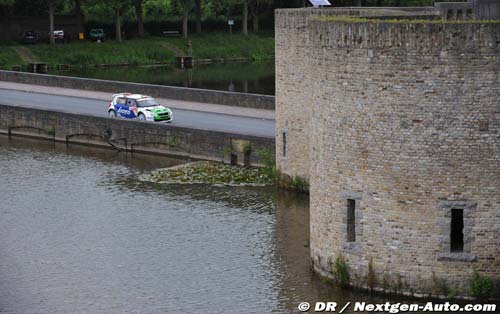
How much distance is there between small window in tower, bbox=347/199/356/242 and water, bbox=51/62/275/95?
57.3 meters

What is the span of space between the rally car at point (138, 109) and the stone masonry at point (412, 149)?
26750 millimetres

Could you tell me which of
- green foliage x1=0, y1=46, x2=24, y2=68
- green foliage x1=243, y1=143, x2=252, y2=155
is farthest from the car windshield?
green foliage x1=0, y1=46, x2=24, y2=68

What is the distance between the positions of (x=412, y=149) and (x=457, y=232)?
7.48 ft

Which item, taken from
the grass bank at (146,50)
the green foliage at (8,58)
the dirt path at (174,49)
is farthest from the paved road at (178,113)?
the dirt path at (174,49)

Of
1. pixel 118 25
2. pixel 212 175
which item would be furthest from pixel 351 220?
pixel 118 25

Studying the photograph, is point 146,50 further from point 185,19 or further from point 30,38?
point 30,38

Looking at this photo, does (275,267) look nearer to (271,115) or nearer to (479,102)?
(479,102)

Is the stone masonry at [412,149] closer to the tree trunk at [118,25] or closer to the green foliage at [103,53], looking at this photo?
the green foliage at [103,53]

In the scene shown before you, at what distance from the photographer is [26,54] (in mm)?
109062

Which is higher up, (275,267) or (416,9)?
(416,9)

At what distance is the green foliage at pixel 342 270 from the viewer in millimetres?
30516

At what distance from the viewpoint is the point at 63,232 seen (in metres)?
38.8

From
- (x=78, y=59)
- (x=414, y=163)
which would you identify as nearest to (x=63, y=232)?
(x=414, y=163)

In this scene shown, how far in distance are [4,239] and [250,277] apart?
29.9 ft
